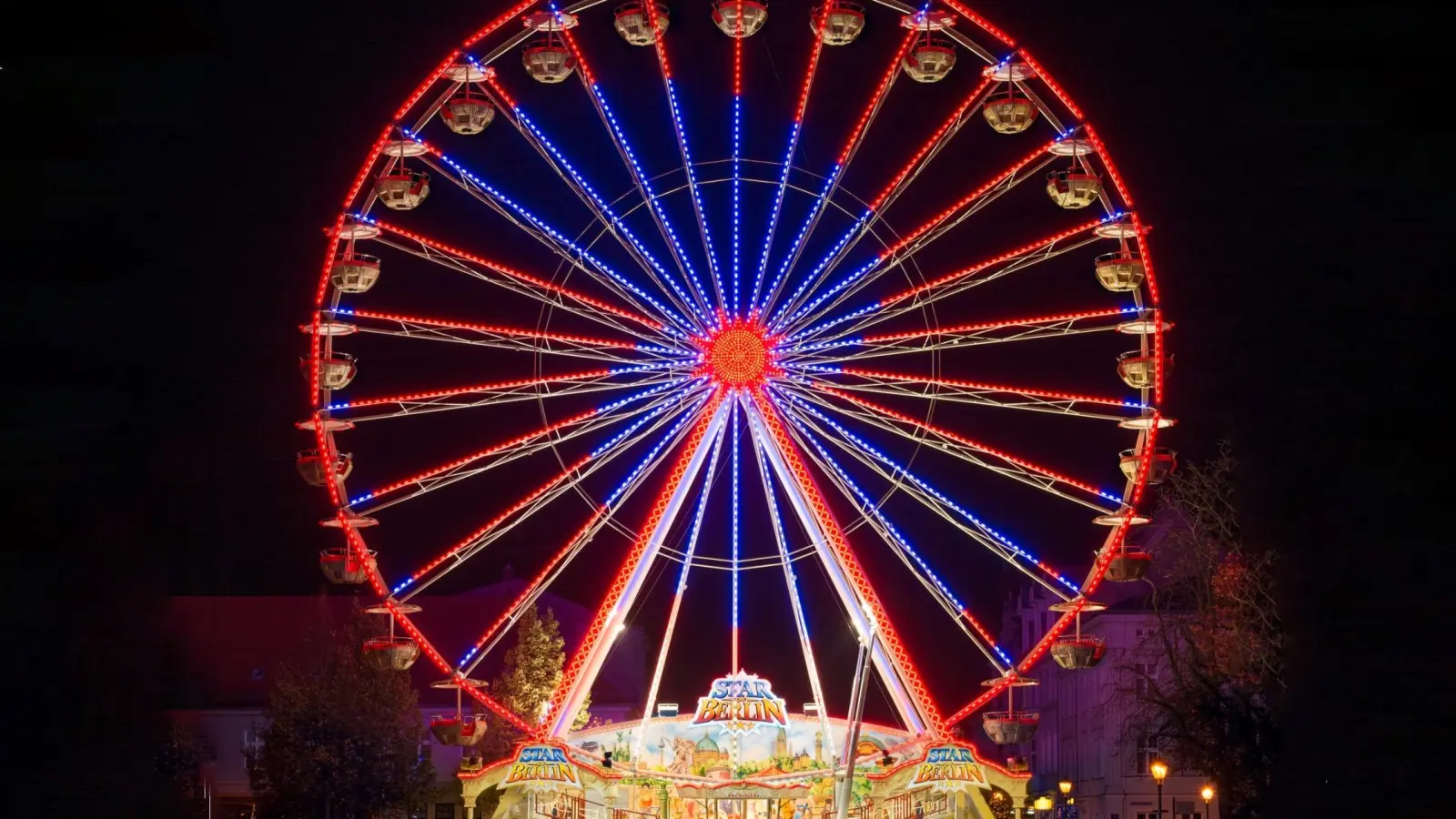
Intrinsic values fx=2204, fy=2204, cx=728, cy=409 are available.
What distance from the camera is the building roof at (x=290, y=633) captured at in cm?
8531

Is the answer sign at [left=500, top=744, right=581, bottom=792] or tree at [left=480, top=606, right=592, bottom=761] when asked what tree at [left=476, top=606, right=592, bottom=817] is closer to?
tree at [left=480, top=606, right=592, bottom=761]

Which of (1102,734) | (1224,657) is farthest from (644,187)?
(1102,734)

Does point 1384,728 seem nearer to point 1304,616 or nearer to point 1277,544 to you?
point 1304,616

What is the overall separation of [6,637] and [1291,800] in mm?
18351

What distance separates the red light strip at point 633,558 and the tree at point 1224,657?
13762mm

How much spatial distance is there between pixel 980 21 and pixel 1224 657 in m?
18.9

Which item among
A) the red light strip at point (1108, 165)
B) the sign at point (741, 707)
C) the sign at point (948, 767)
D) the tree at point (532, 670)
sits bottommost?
the sign at point (948, 767)

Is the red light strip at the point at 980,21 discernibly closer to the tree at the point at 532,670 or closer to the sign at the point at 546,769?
the sign at the point at 546,769

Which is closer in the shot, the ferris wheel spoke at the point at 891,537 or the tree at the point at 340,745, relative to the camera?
the ferris wheel spoke at the point at 891,537

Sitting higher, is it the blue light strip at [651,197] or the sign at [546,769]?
the blue light strip at [651,197]

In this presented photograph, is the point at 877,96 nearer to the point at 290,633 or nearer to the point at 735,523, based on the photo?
the point at 735,523

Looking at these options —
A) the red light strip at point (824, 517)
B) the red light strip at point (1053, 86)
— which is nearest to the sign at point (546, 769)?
the red light strip at point (824, 517)

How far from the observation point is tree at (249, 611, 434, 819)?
6900 cm

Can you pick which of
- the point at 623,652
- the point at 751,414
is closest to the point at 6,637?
the point at 751,414
